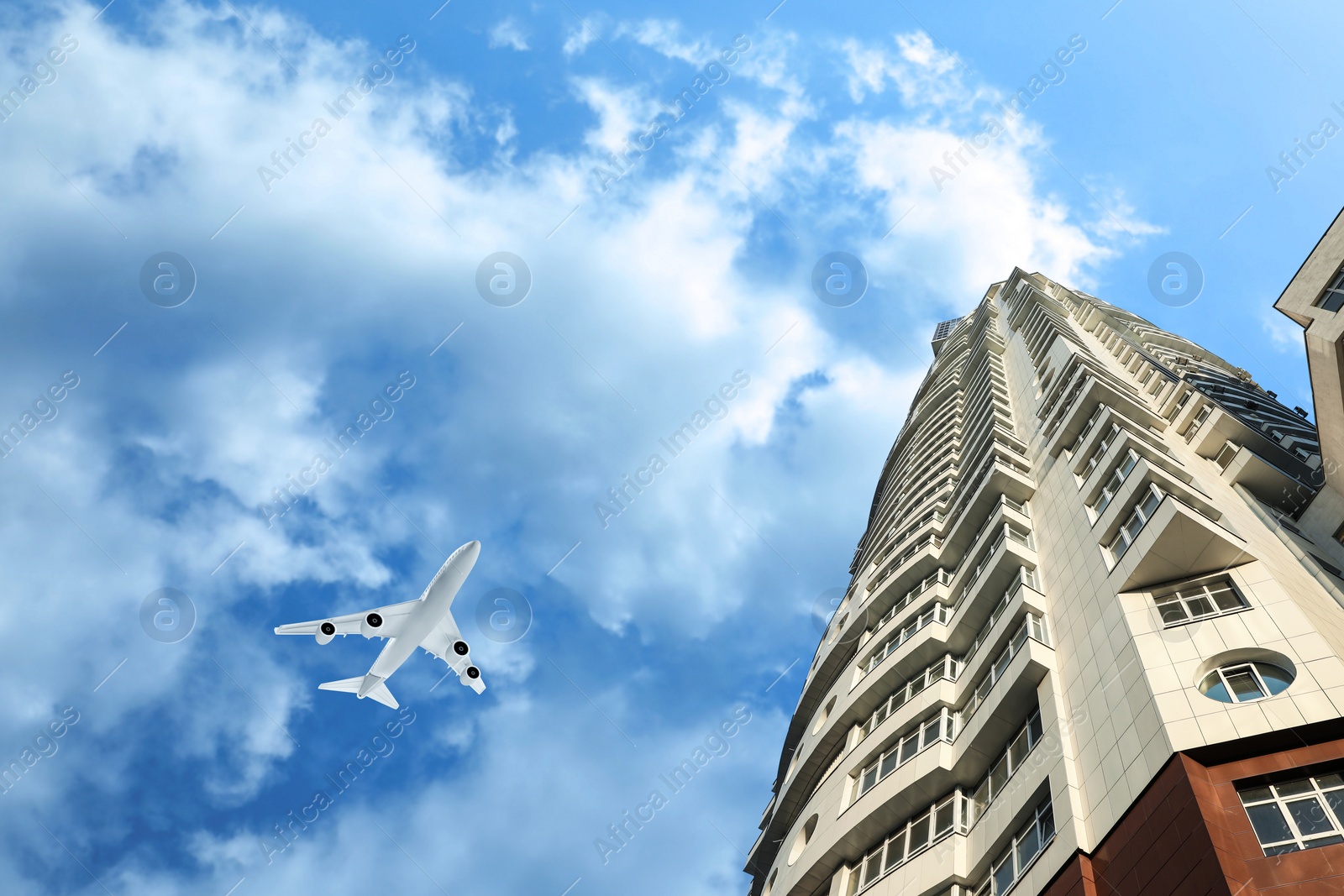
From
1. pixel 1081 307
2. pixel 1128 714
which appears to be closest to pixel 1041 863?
pixel 1128 714

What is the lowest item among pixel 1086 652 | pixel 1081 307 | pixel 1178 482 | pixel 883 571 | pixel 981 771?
pixel 981 771

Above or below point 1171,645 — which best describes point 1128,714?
below

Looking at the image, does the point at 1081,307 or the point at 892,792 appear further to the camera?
the point at 1081,307

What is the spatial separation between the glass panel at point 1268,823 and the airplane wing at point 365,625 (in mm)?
35024

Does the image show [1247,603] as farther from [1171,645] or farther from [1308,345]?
[1308,345]

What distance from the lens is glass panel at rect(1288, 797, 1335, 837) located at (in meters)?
17.4

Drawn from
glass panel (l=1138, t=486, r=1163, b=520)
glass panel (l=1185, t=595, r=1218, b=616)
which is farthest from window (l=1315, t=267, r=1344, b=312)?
glass panel (l=1185, t=595, r=1218, b=616)

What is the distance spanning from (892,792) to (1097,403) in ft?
80.7

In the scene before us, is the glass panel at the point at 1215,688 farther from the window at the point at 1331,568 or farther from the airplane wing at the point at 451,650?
the airplane wing at the point at 451,650

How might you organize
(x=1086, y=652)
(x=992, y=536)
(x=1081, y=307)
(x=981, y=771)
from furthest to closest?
(x=1081, y=307) → (x=992, y=536) → (x=981, y=771) → (x=1086, y=652)

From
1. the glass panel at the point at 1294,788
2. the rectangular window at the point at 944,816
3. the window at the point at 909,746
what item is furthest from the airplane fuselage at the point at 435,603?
the glass panel at the point at 1294,788

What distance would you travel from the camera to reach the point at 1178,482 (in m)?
30.5

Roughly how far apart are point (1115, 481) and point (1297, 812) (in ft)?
60.2

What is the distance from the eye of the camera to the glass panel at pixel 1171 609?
25172 millimetres
